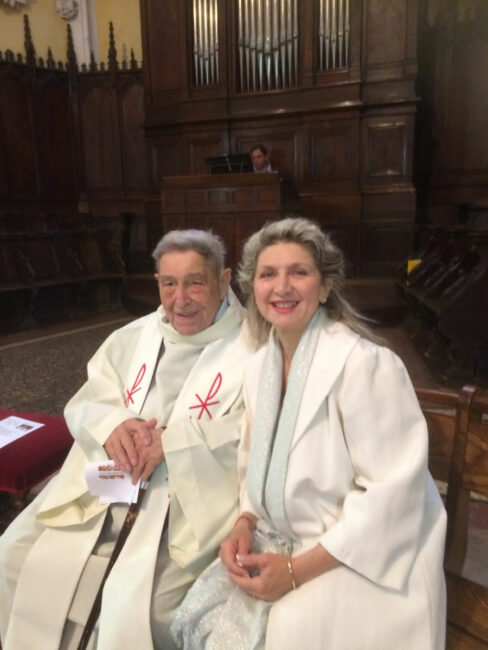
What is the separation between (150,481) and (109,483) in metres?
0.12

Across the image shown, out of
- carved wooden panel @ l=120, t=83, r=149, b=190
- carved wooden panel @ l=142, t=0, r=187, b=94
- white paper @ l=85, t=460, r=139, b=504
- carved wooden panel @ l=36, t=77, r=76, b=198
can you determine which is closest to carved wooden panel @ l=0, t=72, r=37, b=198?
carved wooden panel @ l=36, t=77, r=76, b=198

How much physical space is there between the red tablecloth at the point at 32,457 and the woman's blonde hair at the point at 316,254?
119 centimetres

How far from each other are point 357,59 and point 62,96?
5325mm

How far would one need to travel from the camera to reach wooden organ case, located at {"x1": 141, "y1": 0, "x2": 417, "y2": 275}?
7176 millimetres

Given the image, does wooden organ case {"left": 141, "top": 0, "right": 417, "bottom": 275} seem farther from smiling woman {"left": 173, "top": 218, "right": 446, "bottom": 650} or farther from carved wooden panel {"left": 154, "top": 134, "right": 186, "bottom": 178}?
smiling woman {"left": 173, "top": 218, "right": 446, "bottom": 650}

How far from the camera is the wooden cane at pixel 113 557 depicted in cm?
148

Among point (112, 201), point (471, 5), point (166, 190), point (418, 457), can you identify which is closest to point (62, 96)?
point (112, 201)

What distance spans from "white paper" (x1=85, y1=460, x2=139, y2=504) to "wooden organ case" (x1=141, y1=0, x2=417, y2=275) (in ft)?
21.2

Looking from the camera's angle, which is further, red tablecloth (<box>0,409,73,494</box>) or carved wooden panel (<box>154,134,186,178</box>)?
carved wooden panel (<box>154,134,186,178</box>)

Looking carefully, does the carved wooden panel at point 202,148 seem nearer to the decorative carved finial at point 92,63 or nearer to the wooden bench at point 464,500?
the decorative carved finial at point 92,63

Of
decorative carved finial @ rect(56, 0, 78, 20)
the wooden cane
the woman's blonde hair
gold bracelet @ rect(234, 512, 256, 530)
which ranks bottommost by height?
the wooden cane

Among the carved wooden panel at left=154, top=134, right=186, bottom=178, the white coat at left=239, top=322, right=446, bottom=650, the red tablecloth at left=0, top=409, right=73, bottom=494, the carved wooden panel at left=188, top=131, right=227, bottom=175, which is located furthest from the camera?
the carved wooden panel at left=154, top=134, right=186, bottom=178

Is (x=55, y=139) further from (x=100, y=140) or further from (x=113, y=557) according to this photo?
(x=113, y=557)

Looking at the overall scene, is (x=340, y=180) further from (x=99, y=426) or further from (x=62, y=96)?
(x=99, y=426)
